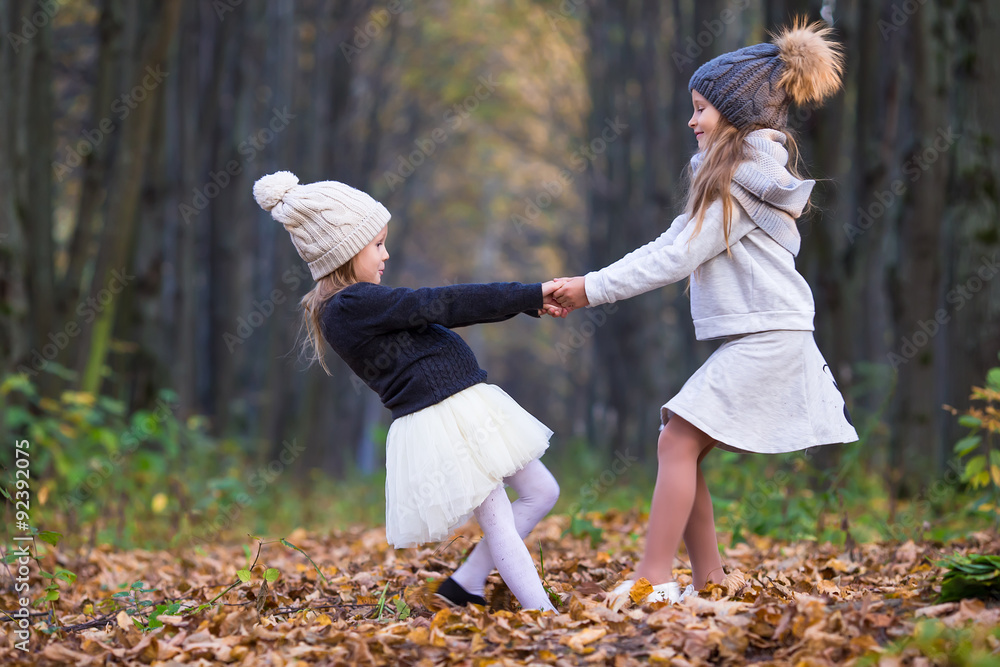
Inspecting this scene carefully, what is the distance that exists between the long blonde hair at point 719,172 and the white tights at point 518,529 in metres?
1.12

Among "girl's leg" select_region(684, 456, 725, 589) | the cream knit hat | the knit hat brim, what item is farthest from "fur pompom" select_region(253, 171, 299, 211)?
"girl's leg" select_region(684, 456, 725, 589)

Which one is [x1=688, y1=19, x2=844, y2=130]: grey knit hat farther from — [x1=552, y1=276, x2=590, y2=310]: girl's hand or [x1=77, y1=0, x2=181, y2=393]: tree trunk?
[x1=77, y1=0, x2=181, y2=393]: tree trunk

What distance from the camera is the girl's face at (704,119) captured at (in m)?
3.86

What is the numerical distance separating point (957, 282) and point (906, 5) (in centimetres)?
256

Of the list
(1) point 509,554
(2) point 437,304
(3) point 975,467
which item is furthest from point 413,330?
(3) point 975,467

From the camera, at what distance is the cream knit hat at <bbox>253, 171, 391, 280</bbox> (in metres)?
3.83

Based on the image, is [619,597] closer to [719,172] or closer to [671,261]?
[671,261]

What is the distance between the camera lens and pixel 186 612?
154 inches

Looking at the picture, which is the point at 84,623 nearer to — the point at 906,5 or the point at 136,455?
the point at 136,455

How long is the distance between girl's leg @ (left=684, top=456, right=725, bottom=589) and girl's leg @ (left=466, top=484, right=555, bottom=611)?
2.39 ft

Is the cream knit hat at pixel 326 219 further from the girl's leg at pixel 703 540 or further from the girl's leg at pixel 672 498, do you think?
the girl's leg at pixel 703 540

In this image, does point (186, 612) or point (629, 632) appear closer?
point (629, 632)

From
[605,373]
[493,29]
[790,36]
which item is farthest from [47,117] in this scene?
[493,29]

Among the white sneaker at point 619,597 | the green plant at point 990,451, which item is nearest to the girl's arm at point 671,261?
the white sneaker at point 619,597
